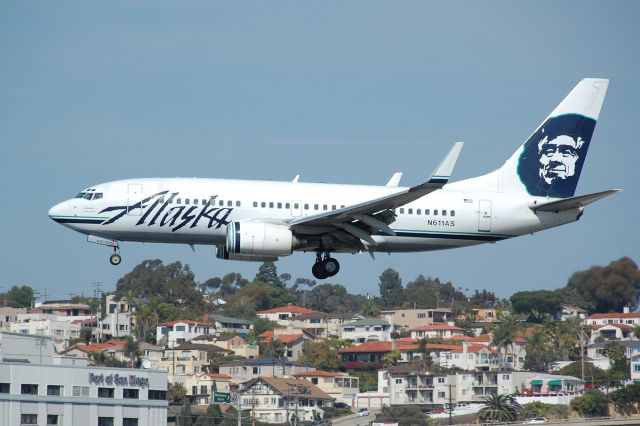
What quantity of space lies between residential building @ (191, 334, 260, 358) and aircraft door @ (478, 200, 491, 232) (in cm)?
10259

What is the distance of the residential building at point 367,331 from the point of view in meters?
180

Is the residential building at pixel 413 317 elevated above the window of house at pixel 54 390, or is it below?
above

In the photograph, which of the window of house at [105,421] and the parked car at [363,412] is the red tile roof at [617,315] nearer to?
the parked car at [363,412]

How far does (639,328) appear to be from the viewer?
458 ft

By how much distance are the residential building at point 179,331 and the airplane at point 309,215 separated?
387ft

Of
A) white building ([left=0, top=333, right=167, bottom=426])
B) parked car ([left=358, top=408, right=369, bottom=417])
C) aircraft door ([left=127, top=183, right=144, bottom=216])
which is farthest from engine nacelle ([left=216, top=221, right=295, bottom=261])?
parked car ([left=358, top=408, right=369, bottom=417])

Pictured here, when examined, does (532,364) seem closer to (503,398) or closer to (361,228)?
(503,398)

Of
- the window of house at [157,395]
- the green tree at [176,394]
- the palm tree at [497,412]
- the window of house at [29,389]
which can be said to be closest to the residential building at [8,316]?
the green tree at [176,394]

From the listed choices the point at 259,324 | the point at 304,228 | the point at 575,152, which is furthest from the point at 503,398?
the point at 259,324

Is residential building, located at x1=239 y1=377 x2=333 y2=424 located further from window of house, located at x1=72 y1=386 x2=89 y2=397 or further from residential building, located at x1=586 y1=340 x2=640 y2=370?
residential building, located at x1=586 y1=340 x2=640 y2=370

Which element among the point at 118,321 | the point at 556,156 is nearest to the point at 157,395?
the point at 556,156

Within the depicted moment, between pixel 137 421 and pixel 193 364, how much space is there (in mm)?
68709

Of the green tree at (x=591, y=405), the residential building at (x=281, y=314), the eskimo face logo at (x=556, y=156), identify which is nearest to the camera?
the eskimo face logo at (x=556, y=156)

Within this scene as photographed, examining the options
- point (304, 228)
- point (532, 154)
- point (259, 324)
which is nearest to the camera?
point (304, 228)
